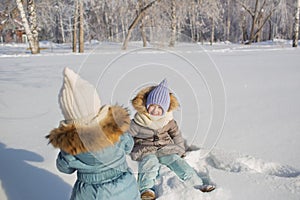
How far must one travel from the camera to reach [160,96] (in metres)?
1.97

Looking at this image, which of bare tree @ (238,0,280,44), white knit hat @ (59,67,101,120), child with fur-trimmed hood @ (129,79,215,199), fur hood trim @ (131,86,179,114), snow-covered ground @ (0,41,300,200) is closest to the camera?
white knit hat @ (59,67,101,120)

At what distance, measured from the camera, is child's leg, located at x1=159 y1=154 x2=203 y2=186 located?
5.80 ft

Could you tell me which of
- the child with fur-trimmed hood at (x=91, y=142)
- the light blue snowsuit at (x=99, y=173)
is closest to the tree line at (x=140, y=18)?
the child with fur-trimmed hood at (x=91, y=142)

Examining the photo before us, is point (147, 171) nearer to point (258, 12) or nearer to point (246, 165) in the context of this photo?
point (246, 165)

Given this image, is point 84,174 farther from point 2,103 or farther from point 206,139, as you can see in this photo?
point 2,103

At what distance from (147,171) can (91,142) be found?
72cm

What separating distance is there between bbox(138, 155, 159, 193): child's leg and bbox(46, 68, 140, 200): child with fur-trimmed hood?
365mm

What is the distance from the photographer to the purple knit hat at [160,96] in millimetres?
1969

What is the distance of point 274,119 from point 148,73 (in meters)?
1.60

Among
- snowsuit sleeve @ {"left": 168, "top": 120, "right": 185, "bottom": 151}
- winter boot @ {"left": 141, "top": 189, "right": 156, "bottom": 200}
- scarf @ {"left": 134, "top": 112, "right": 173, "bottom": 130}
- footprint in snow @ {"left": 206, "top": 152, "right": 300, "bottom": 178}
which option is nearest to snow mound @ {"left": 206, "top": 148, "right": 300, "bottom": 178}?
footprint in snow @ {"left": 206, "top": 152, "right": 300, "bottom": 178}

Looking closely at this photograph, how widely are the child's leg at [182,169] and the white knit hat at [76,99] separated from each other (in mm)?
838

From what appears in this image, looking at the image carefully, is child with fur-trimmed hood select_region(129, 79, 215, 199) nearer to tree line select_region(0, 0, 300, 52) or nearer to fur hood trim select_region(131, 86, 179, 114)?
fur hood trim select_region(131, 86, 179, 114)

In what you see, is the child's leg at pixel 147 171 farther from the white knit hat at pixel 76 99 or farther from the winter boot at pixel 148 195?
the white knit hat at pixel 76 99

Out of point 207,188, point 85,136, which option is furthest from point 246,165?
point 85,136
